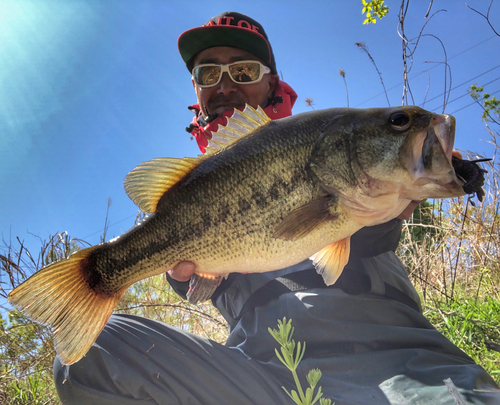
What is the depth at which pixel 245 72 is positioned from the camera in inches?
127

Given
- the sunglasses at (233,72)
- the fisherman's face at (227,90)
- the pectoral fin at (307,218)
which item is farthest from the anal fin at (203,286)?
the sunglasses at (233,72)

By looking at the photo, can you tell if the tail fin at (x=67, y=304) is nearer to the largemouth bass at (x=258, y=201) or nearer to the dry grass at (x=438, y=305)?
the largemouth bass at (x=258, y=201)

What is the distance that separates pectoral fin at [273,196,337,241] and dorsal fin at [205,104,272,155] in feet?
1.63

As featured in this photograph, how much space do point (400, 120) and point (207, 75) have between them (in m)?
2.31

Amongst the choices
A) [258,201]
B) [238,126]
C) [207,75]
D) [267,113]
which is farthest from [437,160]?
[207,75]

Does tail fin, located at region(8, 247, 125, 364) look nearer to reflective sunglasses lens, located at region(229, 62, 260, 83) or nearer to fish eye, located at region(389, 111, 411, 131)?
fish eye, located at region(389, 111, 411, 131)

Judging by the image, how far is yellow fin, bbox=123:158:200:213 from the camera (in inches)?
67.2

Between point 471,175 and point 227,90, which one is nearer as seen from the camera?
point 471,175

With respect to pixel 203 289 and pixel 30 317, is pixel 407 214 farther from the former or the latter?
pixel 30 317

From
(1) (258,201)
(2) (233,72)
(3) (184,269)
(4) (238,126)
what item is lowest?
(3) (184,269)

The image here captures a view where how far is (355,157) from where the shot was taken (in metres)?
1.46

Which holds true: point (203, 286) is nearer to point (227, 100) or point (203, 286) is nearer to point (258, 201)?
point (258, 201)

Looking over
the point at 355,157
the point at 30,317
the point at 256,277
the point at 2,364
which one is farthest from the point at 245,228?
the point at 2,364

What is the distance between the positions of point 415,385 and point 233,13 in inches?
143
